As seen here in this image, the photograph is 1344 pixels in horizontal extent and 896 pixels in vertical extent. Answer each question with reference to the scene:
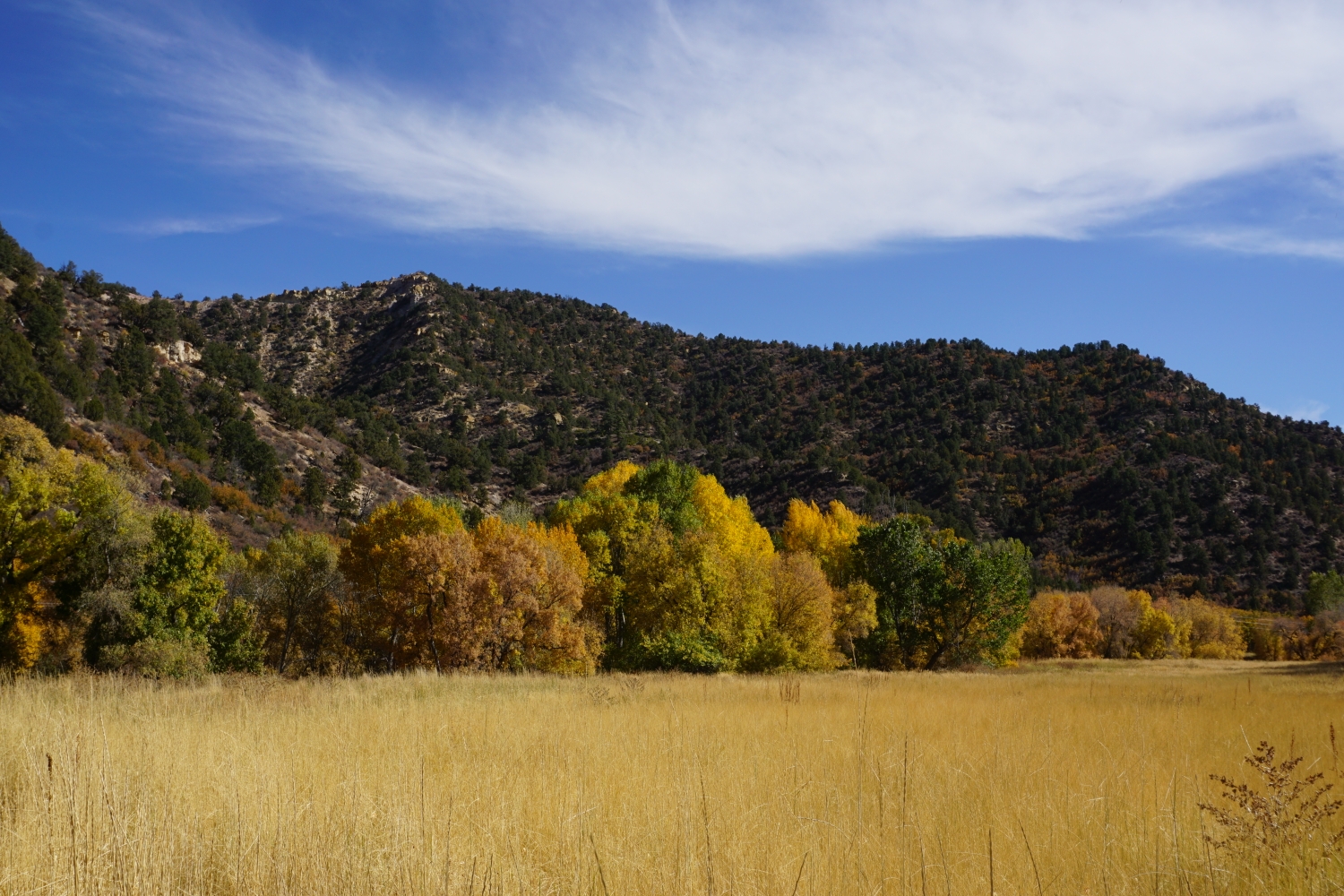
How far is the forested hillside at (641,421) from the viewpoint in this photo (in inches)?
2724

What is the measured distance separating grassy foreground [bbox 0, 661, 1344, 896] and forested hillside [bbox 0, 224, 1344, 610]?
55.3 metres

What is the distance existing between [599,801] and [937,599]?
4313 cm

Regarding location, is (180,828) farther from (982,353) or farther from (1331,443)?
(982,353)

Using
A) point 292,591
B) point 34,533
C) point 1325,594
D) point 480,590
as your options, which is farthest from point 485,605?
point 1325,594

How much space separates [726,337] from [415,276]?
6371 cm

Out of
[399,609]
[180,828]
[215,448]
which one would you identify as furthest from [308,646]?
[180,828]

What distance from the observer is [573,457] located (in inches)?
3996

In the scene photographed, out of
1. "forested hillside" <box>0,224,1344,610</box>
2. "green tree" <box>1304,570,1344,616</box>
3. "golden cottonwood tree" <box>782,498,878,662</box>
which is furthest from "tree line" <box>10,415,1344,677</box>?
"forested hillside" <box>0,224,1344,610</box>

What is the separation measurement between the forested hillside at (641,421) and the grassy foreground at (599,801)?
55.3 metres

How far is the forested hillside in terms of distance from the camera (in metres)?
69.2

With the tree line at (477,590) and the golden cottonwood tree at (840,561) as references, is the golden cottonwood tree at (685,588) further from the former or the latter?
the golden cottonwood tree at (840,561)

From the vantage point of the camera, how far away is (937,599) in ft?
151

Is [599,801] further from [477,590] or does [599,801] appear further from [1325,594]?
[1325,594]

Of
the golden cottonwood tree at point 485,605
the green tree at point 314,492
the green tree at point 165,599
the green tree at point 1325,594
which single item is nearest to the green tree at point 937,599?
the golden cottonwood tree at point 485,605
